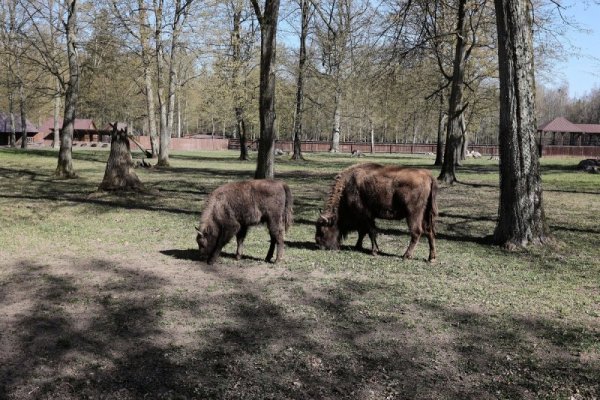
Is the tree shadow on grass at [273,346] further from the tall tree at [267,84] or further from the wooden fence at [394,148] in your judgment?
the wooden fence at [394,148]

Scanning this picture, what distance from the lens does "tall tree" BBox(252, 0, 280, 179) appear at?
1582 centimetres

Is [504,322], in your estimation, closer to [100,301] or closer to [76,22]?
[100,301]

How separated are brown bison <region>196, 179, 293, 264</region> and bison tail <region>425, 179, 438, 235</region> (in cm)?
250

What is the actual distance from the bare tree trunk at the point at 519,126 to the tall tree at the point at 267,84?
24.1 feet

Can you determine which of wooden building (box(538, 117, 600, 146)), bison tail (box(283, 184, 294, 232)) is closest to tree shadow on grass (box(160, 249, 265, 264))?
bison tail (box(283, 184, 294, 232))

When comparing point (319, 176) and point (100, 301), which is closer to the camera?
point (100, 301)

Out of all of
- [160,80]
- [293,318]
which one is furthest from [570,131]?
[293,318]

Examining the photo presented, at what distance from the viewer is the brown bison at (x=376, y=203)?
9344mm

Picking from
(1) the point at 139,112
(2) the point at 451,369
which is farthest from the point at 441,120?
(1) the point at 139,112

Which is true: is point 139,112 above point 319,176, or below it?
above

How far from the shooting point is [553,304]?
22.9 ft

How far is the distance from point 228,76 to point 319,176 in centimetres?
1514

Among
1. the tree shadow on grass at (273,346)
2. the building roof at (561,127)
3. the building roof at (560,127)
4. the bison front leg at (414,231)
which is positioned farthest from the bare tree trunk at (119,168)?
the building roof at (560,127)

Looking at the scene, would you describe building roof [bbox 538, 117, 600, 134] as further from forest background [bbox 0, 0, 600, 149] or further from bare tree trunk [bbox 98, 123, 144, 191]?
bare tree trunk [bbox 98, 123, 144, 191]
